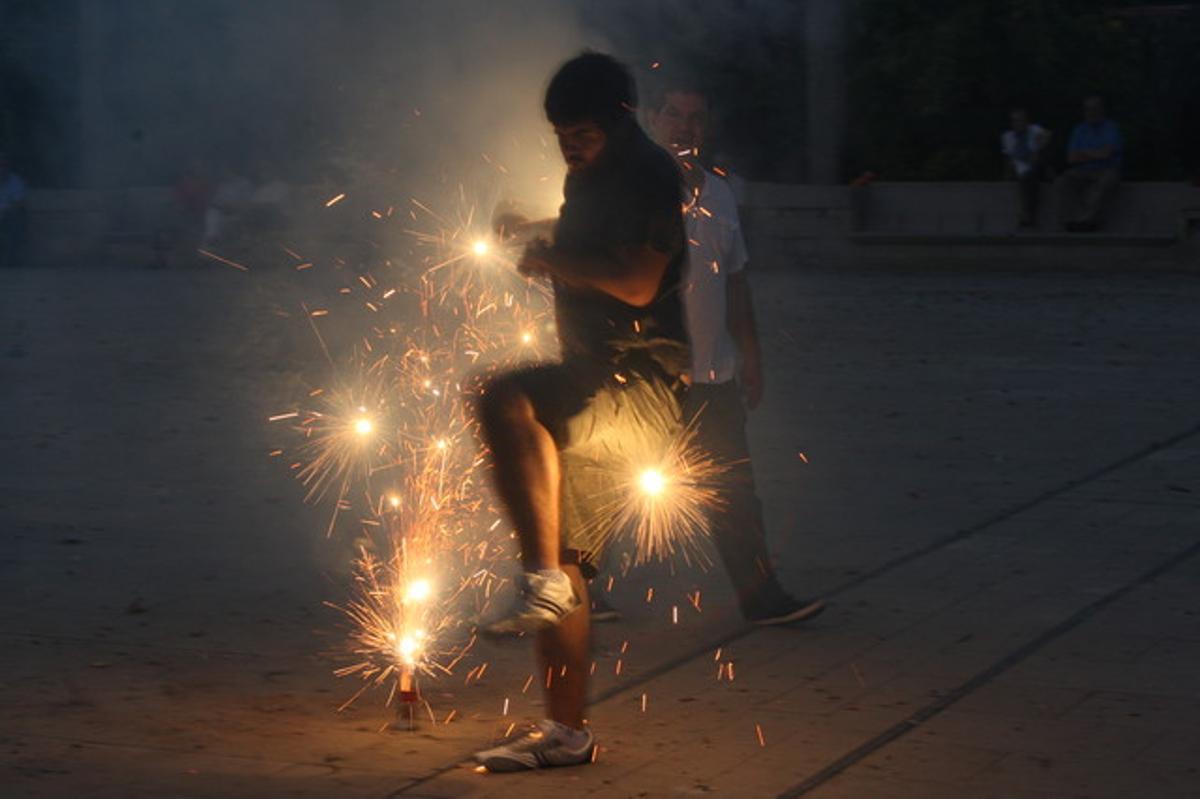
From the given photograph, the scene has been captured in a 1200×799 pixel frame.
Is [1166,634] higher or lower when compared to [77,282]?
lower

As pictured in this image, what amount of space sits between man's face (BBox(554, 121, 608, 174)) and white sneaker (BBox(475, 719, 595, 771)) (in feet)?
4.47

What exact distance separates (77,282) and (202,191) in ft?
58.7

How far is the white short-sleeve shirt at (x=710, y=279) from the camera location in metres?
6.55

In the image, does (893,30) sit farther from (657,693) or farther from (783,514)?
(657,693)

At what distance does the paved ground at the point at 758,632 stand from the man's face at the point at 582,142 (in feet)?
4.87

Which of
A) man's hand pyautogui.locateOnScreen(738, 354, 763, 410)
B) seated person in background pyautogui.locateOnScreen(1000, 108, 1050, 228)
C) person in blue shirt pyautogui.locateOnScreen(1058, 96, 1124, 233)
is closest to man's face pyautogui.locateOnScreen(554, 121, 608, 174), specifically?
man's hand pyautogui.locateOnScreen(738, 354, 763, 410)

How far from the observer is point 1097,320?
57.7 feet

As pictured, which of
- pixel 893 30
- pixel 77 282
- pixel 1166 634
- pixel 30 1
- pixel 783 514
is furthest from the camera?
pixel 77 282

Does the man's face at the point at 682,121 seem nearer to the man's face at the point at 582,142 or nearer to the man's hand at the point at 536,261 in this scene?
the man's face at the point at 582,142

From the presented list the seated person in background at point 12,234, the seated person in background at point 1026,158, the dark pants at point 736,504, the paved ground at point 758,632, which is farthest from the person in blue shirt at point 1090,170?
the dark pants at point 736,504

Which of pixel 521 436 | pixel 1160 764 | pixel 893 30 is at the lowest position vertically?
pixel 1160 764

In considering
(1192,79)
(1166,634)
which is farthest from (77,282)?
(1166,634)

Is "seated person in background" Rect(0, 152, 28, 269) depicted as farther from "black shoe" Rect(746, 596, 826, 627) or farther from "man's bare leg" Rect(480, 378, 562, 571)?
"man's bare leg" Rect(480, 378, 562, 571)

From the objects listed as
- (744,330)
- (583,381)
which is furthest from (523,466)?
(744,330)
